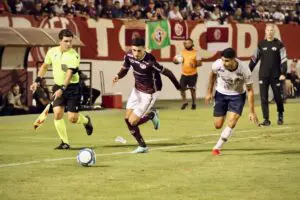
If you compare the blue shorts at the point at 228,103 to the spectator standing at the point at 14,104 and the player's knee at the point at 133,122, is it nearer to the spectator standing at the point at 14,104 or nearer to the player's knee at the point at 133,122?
the player's knee at the point at 133,122

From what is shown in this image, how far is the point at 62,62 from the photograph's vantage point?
17.0m

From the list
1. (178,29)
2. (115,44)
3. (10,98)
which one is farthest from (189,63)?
(10,98)

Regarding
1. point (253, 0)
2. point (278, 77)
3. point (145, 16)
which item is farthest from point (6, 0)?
point (253, 0)

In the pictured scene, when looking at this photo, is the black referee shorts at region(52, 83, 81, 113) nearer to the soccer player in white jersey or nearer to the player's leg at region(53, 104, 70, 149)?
the player's leg at region(53, 104, 70, 149)

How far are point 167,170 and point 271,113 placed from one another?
14.1 m

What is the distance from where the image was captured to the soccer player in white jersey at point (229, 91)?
51.8 feet

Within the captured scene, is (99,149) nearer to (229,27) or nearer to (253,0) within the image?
(229,27)

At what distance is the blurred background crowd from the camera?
97.0 feet

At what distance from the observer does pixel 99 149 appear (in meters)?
17.1

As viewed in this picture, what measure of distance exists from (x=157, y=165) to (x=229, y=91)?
8.34ft

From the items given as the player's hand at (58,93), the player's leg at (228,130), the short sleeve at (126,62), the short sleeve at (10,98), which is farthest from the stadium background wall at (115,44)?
the player's leg at (228,130)

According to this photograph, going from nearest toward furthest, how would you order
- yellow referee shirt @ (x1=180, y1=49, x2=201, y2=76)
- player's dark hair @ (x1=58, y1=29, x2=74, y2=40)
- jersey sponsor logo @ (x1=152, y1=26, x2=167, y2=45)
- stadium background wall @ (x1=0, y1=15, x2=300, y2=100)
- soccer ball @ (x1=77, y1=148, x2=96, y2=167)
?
1. soccer ball @ (x1=77, y1=148, x2=96, y2=167)
2. player's dark hair @ (x1=58, y1=29, x2=74, y2=40)
3. stadium background wall @ (x1=0, y1=15, x2=300, y2=100)
4. yellow referee shirt @ (x1=180, y1=49, x2=201, y2=76)
5. jersey sponsor logo @ (x1=152, y1=26, x2=167, y2=45)

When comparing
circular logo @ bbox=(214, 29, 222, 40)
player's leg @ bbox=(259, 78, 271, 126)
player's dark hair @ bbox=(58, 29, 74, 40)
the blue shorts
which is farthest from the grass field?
circular logo @ bbox=(214, 29, 222, 40)

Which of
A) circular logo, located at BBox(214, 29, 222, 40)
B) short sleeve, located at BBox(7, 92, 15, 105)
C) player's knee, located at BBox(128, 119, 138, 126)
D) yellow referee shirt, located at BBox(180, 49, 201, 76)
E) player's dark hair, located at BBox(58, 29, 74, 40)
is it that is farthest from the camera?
circular logo, located at BBox(214, 29, 222, 40)
